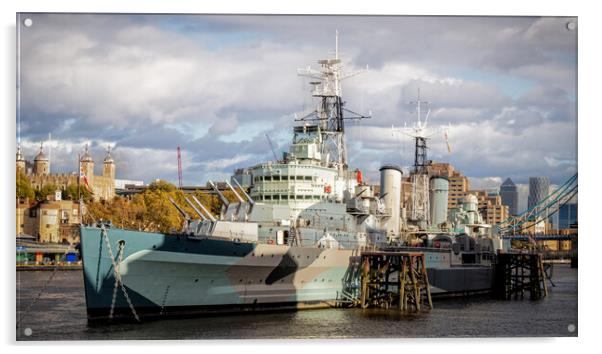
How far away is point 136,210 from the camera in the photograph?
64625 millimetres

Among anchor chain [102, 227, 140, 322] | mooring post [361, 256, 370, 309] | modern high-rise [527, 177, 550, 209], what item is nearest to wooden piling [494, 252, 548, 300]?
modern high-rise [527, 177, 550, 209]

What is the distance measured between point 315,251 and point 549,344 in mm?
9992

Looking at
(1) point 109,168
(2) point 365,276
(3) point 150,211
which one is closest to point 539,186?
(2) point 365,276

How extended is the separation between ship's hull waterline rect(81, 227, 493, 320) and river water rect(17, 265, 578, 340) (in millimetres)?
545

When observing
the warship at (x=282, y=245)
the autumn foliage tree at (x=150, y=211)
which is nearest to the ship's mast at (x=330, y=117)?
the warship at (x=282, y=245)

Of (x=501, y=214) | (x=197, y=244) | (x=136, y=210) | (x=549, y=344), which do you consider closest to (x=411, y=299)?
(x=197, y=244)

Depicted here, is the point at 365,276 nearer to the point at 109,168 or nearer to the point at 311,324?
the point at 311,324

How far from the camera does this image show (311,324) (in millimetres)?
24750

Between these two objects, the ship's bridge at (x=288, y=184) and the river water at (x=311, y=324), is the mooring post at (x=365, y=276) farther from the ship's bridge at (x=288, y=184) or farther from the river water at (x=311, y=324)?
the ship's bridge at (x=288, y=184)

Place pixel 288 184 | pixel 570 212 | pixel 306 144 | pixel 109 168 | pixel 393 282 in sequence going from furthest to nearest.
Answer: pixel 109 168 < pixel 570 212 < pixel 306 144 < pixel 288 184 < pixel 393 282

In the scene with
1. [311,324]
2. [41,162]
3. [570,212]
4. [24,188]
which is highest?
[41,162]

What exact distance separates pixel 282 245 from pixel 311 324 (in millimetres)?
3103

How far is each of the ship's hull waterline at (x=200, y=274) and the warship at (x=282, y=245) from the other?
31mm

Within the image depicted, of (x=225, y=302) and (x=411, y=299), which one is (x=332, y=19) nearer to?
(x=225, y=302)
